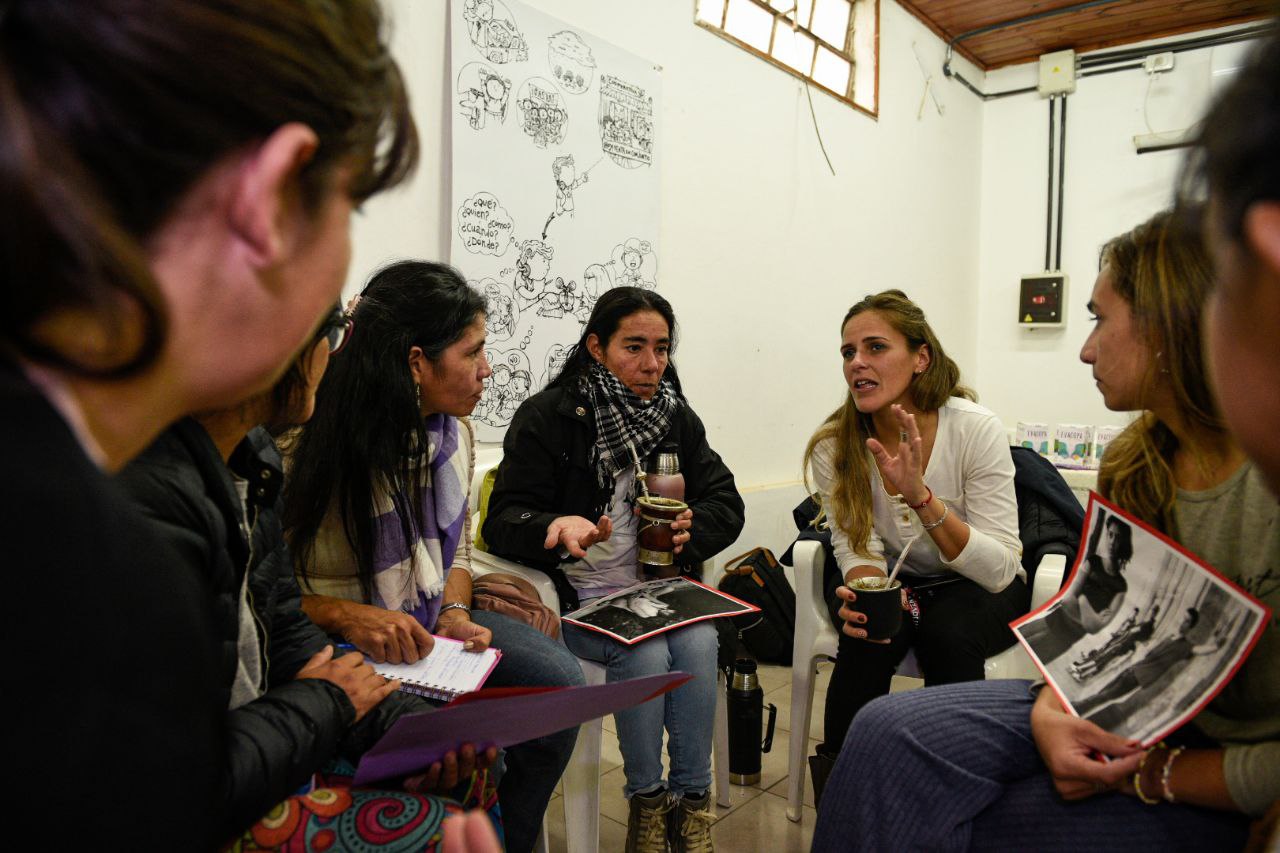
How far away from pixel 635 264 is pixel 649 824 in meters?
1.93

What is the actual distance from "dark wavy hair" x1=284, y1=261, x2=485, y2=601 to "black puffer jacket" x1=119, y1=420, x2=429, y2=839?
1.14 ft

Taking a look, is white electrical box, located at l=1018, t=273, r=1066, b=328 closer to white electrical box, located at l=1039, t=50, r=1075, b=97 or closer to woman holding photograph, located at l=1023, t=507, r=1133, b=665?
white electrical box, located at l=1039, t=50, r=1075, b=97

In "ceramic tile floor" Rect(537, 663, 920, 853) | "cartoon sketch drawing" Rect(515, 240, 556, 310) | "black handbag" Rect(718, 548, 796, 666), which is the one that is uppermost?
"cartoon sketch drawing" Rect(515, 240, 556, 310)

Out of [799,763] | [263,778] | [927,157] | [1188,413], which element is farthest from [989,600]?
[927,157]

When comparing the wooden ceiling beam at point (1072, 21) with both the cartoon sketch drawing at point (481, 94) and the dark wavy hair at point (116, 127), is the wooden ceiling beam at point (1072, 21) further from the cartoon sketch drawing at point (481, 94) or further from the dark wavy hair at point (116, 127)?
the dark wavy hair at point (116, 127)

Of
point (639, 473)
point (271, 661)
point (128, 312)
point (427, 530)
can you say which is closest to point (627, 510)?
point (639, 473)

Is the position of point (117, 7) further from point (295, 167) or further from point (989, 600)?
point (989, 600)

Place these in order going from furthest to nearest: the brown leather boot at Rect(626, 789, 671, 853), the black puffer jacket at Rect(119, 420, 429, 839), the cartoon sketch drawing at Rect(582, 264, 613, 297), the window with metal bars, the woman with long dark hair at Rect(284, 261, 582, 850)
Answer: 1. the window with metal bars
2. the cartoon sketch drawing at Rect(582, 264, 613, 297)
3. the brown leather boot at Rect(626, 789, 671, 853)
4. the woman with long dark hair at Rect(284, 261, 582, 850)
5. the black puffer jacket at Rect(119, 420, 429, 839)

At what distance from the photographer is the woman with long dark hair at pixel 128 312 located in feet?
1.23

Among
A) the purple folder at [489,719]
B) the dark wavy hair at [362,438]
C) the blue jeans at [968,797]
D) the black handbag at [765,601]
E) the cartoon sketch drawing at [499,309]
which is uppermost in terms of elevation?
the cartoon sketch drawing at [499,309]

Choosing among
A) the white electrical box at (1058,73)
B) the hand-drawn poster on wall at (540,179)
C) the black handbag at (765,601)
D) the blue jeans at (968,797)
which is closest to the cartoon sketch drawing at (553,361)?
the hand-drawn poster on wall at (540,179)

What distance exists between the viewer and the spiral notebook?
1324 millimetres

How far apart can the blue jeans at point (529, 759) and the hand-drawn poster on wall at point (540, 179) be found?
3.44ft

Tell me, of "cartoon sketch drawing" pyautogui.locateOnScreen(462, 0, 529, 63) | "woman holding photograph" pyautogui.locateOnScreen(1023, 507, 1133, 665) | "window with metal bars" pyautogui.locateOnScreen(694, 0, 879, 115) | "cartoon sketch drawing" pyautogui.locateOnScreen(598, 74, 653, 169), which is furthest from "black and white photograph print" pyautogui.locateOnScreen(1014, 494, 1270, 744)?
"window with metal bars" pyautogui.locateOnScreen(694, 0, 879, 115)
